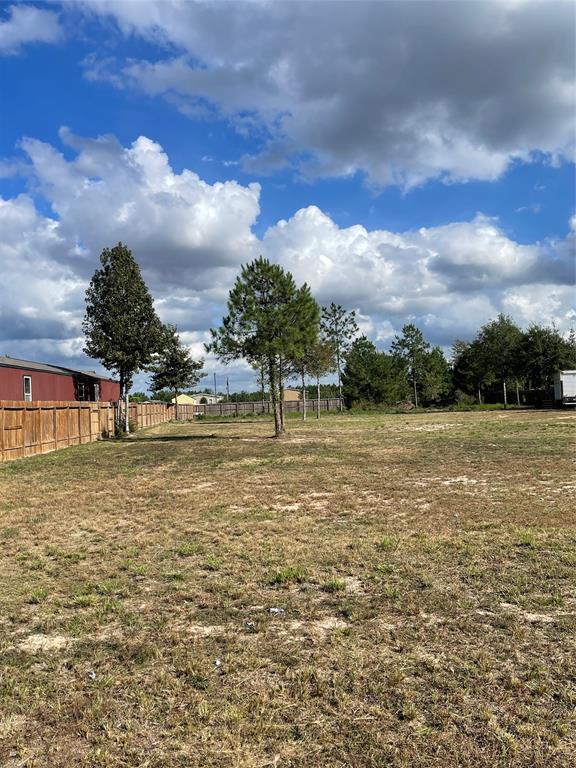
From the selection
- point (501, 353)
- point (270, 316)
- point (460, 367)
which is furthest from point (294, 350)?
point (460, 367)

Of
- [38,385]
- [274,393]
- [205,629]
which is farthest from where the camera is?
[38,385]

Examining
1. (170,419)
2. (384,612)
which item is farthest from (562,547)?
(170,419)

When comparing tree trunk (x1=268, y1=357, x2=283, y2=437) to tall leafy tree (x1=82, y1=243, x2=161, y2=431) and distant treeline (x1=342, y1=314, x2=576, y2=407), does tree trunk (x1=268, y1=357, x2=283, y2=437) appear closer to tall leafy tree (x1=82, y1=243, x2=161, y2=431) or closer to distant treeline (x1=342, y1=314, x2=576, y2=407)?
tall leafy tree (x1=82, y1=243, x2=161, y2=431)

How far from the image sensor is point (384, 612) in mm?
3943

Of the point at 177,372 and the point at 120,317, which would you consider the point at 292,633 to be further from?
the point at 177,372

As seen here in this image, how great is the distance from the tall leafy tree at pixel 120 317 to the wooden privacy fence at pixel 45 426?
3379 mm

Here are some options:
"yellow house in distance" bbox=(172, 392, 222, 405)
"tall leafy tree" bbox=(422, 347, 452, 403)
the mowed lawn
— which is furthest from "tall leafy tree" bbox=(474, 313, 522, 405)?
"yellow house in distance" bbox=(172, 392, 222, 405)

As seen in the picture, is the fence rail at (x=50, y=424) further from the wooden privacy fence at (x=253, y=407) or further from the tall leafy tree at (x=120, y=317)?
the wooden privacy fence at (x=253, y=407)

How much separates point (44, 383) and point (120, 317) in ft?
16.4

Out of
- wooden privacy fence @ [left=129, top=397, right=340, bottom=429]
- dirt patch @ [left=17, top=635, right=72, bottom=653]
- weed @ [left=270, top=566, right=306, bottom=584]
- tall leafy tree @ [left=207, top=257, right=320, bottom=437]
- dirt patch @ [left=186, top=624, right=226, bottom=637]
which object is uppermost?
tall leafy tree @ [left=207, top=257, right=320, bottom=437]

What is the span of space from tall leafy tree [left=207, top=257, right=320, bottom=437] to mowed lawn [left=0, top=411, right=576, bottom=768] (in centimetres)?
1373

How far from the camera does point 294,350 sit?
2177 centimetres

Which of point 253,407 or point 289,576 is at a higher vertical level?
point 253,407

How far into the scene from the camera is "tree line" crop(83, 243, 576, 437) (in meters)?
22.0
